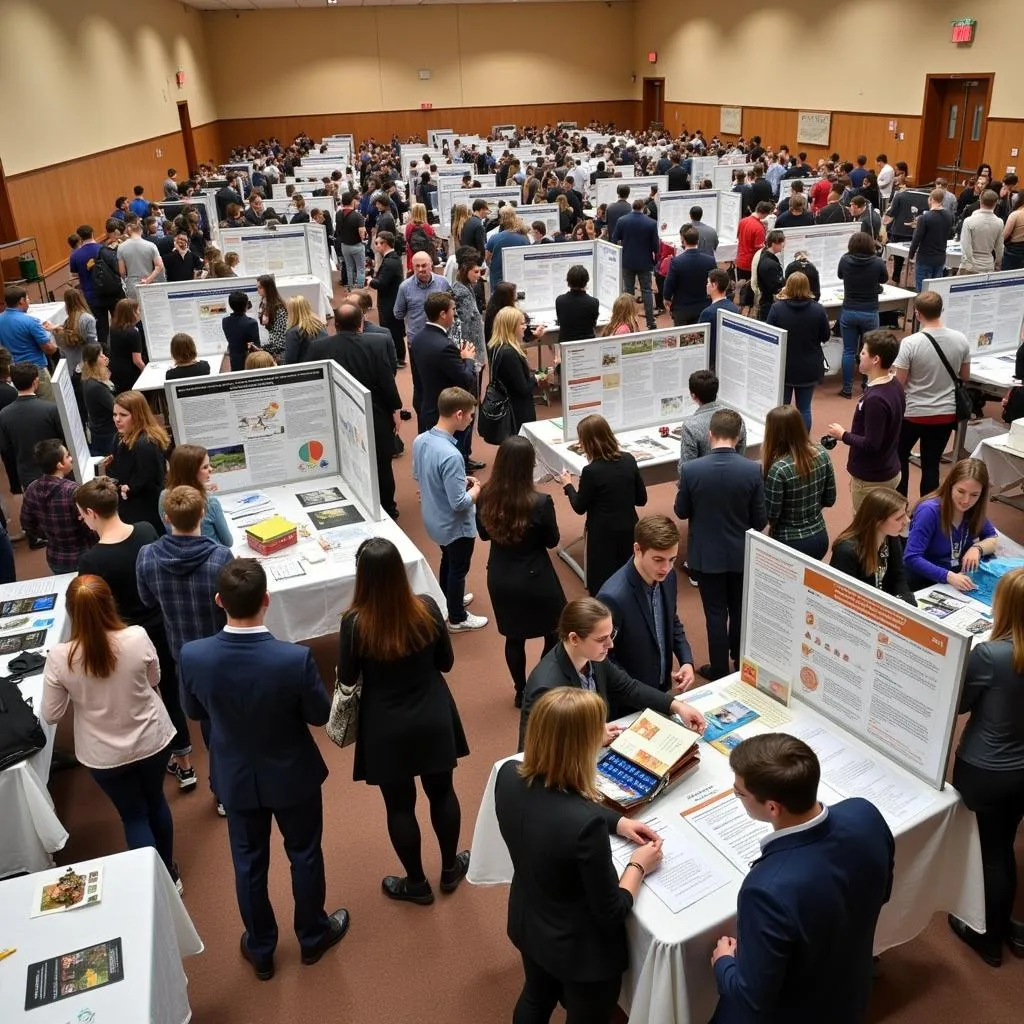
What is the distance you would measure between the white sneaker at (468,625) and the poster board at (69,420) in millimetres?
2155

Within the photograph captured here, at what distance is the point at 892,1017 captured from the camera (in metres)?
Answer: 3.08

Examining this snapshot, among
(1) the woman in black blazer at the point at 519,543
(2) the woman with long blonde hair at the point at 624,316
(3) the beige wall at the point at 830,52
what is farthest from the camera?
(3) the beige wall at the point at 830,52

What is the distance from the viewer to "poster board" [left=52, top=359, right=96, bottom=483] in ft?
16.1

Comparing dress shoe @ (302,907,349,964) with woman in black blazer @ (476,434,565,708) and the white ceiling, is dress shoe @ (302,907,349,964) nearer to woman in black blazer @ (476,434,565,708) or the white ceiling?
woman in black blazer @ (476,434,565,708)

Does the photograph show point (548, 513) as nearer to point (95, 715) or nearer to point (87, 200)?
point (95, 715)

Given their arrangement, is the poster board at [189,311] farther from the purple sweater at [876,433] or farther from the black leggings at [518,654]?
the purple sweater at [876,433]

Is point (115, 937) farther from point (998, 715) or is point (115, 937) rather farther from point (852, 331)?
point (852, 331)

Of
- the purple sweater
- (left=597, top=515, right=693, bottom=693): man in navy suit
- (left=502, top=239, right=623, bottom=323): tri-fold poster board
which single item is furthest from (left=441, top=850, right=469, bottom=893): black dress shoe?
(left=502, top=239, right=623, bottom=323): tri-fold poster board

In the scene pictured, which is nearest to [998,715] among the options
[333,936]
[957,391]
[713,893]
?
[713,893]

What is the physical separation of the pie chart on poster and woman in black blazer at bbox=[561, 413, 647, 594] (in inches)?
61.1

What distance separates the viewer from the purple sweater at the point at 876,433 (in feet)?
17.4

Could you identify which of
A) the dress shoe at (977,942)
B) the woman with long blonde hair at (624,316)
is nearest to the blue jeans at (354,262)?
the woman with long blonde hair at (624,316)

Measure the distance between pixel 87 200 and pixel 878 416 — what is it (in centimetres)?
1632

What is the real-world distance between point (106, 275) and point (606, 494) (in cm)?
815
